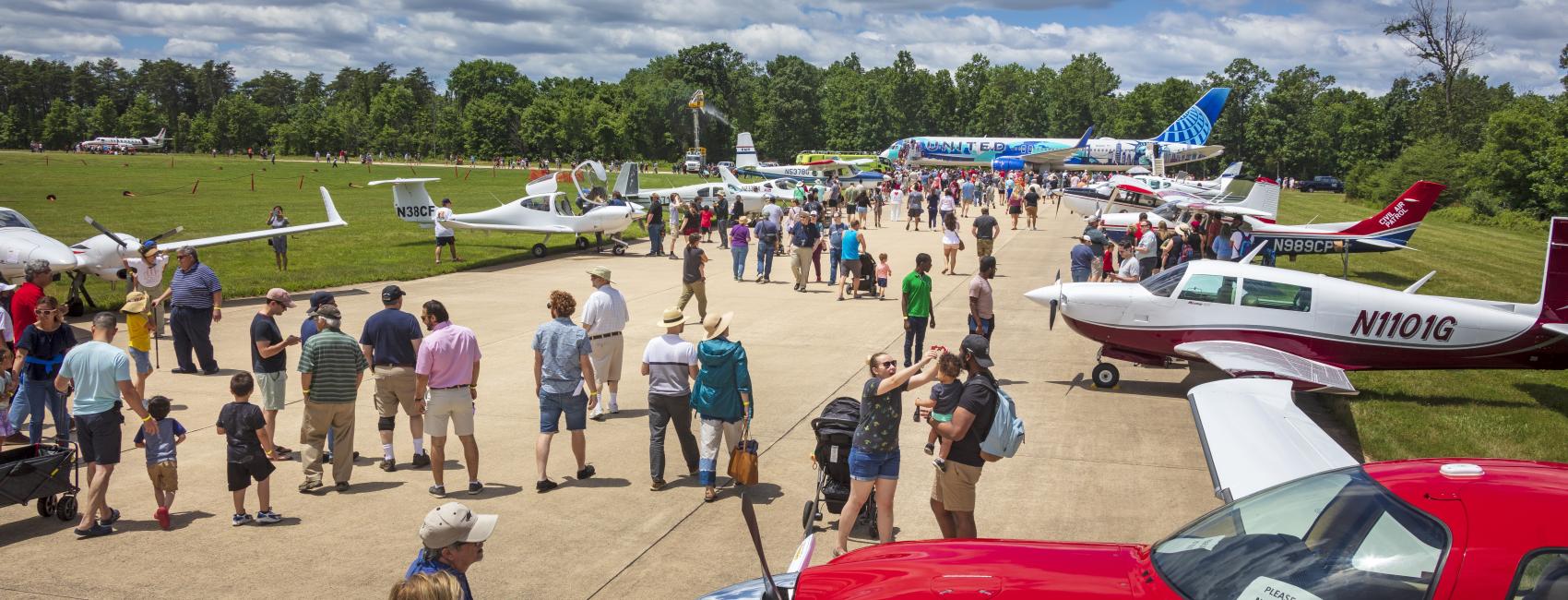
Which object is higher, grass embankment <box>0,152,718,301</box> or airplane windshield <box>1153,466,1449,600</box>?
airplane windshield <box>1153,466,1449,600</box>

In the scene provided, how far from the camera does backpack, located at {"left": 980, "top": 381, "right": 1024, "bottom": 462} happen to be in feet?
19.7

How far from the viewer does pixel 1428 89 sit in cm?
8212

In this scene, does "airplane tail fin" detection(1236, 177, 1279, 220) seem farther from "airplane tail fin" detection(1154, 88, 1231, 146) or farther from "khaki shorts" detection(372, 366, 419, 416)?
"airplane tail fin" detection(1154, 88, 1231, 146)

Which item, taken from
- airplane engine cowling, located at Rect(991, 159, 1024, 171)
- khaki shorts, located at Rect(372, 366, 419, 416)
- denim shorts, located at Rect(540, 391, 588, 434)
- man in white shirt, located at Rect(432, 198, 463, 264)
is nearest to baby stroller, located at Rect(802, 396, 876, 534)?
denim shorts, located at Rect(540, 391, 588, 434)

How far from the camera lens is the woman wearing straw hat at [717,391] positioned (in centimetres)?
757

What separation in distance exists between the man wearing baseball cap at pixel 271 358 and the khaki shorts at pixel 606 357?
2.76 meters

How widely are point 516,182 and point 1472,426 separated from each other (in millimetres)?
56295

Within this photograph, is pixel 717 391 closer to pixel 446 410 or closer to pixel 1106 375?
pixel 446 410

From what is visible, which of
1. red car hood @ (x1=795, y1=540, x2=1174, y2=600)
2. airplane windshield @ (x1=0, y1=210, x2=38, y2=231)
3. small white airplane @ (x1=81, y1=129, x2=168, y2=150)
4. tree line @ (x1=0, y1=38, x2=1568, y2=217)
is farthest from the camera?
small white airplane @ (x1=81, y1=129, x2=168, y2=150)

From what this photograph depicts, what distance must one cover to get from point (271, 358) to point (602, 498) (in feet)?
10.9

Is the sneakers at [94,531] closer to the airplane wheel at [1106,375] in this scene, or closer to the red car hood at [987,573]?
the red car hood at [987,573]

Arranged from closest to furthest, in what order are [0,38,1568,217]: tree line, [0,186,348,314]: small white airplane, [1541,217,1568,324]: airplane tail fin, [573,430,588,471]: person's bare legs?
[573,430,588,471]: person's bare legs, [1541,217,1568,324]: airplane tail fin, [0,186,348,314]: small white airplane, [0,38,1568,217]: tree line

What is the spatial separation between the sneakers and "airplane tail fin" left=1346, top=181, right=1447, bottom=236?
78.3 ft

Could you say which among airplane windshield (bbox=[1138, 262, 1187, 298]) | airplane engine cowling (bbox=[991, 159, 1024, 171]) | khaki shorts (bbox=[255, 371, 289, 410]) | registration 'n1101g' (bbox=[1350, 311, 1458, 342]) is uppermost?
airplane engine cowling (bbox=[991, 159, 1024, 171])
